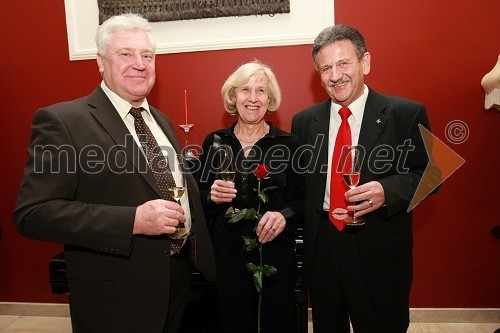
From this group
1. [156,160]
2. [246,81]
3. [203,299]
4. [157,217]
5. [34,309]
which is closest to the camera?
[157,217]

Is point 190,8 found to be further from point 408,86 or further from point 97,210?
point 97,210

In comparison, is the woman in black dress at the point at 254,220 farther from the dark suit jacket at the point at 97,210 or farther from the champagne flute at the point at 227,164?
the dark suit jacket at the point at 97,210

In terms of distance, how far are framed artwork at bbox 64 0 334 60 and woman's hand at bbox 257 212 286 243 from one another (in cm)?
165

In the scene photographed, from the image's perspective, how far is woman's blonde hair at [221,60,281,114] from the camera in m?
2.25

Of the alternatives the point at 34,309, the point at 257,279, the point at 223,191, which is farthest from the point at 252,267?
the point at 34,309

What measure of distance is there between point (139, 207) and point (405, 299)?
142cm

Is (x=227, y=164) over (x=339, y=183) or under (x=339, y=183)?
over

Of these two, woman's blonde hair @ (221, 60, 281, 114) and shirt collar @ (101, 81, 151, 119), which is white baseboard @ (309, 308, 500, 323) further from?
shirt collar @ (101, 81, 151, 119)

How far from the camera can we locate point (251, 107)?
2213 millimetres

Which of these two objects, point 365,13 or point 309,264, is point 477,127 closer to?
point 365,13

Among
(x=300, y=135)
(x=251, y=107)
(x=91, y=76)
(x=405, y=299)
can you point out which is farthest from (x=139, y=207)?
(x=91, y=76)

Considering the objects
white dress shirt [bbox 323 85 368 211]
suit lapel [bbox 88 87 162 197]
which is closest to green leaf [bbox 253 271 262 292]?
white dress shirt [bbox 323 85 368 211]

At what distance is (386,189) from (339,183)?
0.22 m
